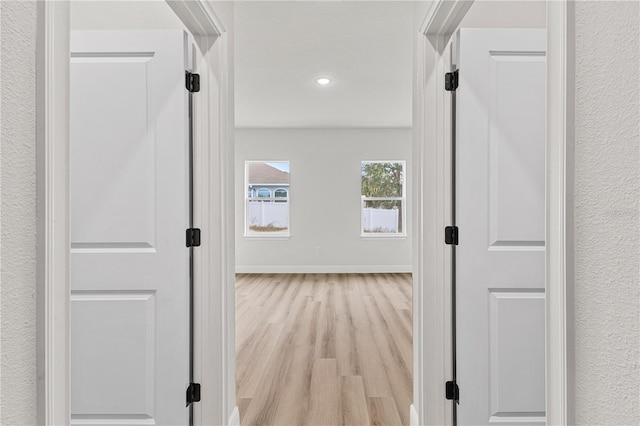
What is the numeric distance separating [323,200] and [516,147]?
5.41 meters

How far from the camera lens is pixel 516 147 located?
1643 millimetres

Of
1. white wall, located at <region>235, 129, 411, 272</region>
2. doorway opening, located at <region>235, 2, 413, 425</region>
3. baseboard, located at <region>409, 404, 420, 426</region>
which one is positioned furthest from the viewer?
white wall, located at <region>235, 129, 411, 272</region>

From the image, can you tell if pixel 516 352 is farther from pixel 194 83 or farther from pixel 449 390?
pixel 194 83

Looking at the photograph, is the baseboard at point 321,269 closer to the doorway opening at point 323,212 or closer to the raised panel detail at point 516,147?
the doorway opening at point 323,212

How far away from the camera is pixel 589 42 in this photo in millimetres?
657

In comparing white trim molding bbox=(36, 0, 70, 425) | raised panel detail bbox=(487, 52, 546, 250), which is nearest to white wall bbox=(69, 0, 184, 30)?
white trim molding bbox=(36, 0, 70, 425)

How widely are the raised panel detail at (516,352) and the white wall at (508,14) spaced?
4.15 feet

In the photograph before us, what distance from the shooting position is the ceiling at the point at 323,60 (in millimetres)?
2895

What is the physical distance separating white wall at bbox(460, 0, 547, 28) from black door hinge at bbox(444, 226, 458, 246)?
103 cm

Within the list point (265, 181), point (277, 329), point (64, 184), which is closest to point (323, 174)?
point (265, 181)

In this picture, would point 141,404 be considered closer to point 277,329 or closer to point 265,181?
point 277,329

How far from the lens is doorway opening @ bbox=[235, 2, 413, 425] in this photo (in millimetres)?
2605

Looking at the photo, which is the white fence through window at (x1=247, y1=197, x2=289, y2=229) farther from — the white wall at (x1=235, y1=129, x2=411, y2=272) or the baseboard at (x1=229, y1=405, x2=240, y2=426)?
the baseboard at (x1=229, y1=405, x2=240, y2=426)

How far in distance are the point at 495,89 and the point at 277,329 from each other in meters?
2.94
